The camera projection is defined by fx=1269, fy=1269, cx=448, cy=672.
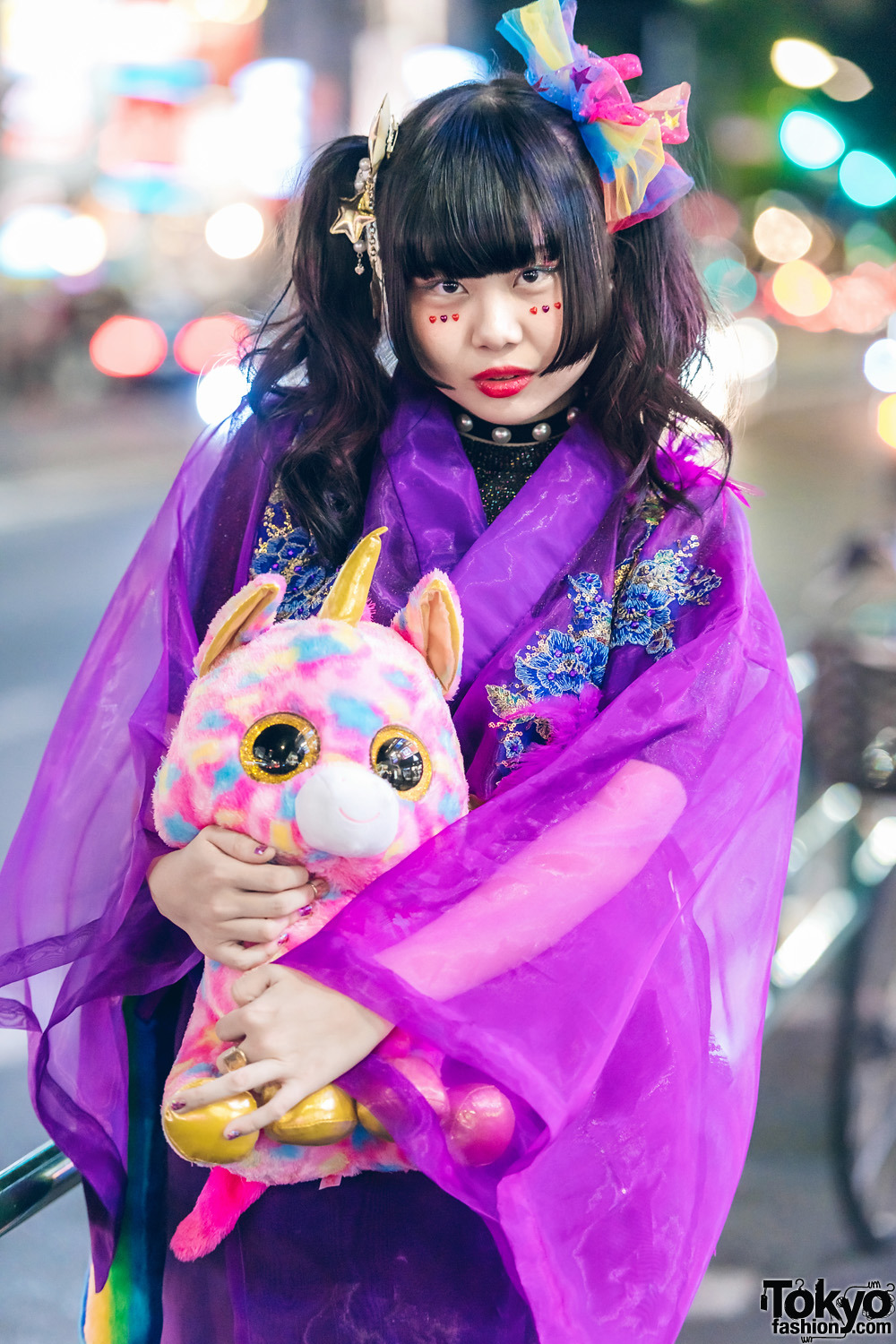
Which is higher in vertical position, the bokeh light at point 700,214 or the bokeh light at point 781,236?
the bokeh light at point 700,214

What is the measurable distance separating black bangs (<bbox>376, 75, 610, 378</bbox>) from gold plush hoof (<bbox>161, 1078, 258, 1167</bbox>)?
0.80m

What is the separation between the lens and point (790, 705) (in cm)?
132

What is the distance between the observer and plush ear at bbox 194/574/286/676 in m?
1.18

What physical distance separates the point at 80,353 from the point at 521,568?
15914 mm

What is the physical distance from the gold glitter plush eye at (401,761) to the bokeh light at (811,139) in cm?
272

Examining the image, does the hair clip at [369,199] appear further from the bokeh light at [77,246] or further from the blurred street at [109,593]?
the bokeh light at [77,246]

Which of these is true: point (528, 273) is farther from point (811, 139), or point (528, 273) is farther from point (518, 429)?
point (811, 139)

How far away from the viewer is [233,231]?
22.6 metres

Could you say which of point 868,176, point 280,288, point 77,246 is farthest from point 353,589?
point 77,246

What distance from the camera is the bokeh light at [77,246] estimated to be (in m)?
18.1

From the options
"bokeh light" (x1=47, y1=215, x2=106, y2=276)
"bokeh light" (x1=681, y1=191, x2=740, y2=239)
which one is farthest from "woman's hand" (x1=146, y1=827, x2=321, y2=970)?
"bokeh light" (x1=47, y1=215, x2=106, y2=276)

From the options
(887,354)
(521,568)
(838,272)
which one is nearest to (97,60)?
(838,272)

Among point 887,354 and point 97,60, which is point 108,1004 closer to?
point 887,354

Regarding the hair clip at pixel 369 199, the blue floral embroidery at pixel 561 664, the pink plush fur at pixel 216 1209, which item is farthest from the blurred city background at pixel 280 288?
the pink plush fur at pixel 216 1209
